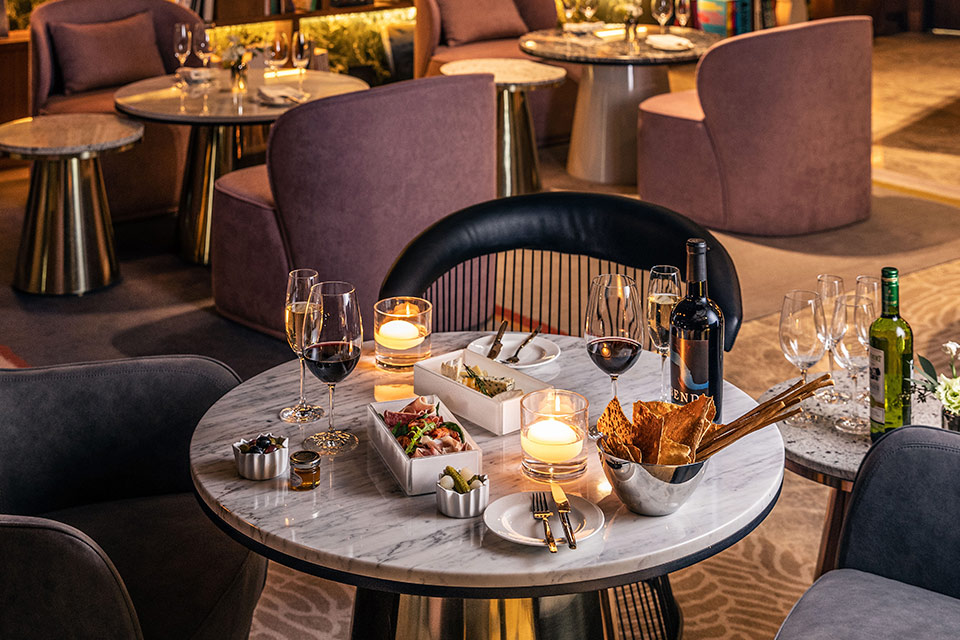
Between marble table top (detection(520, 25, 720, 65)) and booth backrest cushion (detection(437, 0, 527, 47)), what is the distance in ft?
1.57

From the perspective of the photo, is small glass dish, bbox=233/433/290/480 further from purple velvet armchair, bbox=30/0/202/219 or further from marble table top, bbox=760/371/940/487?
purple velvet armchair, bbox=30/0/202/219

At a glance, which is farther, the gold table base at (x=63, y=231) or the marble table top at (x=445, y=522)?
the gold table base at (x=63, y=231)

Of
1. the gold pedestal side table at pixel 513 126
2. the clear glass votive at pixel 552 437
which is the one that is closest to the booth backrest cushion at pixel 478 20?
the gold pedestal side table at pixel 513 126

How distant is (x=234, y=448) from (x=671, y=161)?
3927 millimetres

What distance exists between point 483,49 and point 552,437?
4972 mm

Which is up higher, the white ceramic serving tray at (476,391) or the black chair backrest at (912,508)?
the white ceramic serving tray at (476,391)

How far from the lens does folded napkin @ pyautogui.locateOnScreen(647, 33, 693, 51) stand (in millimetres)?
5395

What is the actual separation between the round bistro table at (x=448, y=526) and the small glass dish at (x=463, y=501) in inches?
0.5

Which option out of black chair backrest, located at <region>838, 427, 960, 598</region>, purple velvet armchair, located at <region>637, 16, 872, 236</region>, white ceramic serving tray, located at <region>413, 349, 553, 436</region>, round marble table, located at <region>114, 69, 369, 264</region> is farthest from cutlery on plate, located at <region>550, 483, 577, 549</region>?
purple velvet armchair, located at <region>637, 16, 872, 236</region>

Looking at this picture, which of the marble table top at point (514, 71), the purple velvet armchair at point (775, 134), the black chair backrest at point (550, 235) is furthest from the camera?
the marble table top at point (514, 71)

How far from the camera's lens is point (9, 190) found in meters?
5.60

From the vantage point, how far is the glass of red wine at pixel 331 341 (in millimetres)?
1539

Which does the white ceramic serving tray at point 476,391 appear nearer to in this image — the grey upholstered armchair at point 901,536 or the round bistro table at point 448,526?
the round bistro table at point 448,526

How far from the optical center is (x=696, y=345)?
1586 mm
